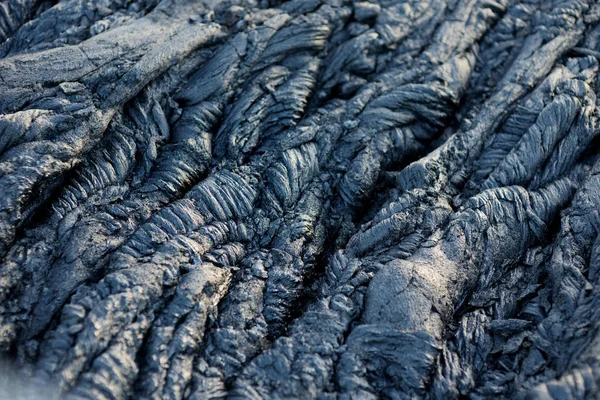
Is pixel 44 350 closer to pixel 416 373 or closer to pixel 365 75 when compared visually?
pixel 416 373

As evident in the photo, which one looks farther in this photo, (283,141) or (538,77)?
(538,77)

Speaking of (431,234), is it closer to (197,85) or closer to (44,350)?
(197,85)

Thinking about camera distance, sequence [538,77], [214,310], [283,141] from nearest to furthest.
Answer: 1. [214,310]
2. [283,141]
3. [538,77]

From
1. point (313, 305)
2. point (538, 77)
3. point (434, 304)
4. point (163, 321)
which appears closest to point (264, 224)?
point (313, 305)

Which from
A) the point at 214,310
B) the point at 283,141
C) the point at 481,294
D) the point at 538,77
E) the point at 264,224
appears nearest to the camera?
the point at 214,310

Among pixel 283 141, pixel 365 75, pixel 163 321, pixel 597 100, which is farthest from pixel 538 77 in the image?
pixel 163 321

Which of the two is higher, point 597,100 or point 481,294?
point 597,100

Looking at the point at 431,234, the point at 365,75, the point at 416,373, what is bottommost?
the point at 416,373
